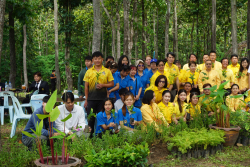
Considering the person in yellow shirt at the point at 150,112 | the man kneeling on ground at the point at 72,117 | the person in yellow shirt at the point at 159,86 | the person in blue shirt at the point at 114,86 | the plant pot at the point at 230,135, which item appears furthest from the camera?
the person in yellow shirt at the point at 159,86

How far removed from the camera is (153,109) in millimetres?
5812

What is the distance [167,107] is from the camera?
20.0 ft

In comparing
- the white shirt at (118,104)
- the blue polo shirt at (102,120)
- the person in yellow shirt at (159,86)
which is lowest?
the blue polo shirt at (102,120)

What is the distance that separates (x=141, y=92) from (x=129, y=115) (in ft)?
5.47

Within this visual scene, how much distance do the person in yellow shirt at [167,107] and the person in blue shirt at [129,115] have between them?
27.3 inches

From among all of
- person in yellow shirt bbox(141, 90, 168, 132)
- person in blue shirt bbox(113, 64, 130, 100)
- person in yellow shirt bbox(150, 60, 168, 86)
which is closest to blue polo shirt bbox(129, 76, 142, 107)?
person in blue shirt bbox(113, 64, 130, 100)

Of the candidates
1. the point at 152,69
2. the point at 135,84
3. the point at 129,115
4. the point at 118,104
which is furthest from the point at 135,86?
the point at 129,115

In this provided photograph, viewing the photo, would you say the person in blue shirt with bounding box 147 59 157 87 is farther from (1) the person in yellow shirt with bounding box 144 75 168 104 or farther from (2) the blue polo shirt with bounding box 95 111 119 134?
(2) the blue polo shirt with bounding box 95 111 119 134

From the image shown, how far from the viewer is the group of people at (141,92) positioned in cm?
532

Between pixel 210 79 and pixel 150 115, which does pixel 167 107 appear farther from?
pixel 210 79

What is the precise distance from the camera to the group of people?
Answer: 17.4 ft

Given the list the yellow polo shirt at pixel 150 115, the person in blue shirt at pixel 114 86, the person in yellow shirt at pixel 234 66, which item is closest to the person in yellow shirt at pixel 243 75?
the person in yellow shirt at pixel 234 66

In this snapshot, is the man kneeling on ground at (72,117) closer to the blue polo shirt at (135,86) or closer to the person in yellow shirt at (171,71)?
the blue polo shirt at (135,86)

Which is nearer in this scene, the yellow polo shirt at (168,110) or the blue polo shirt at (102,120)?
the blue polo shirt at (102,120)
